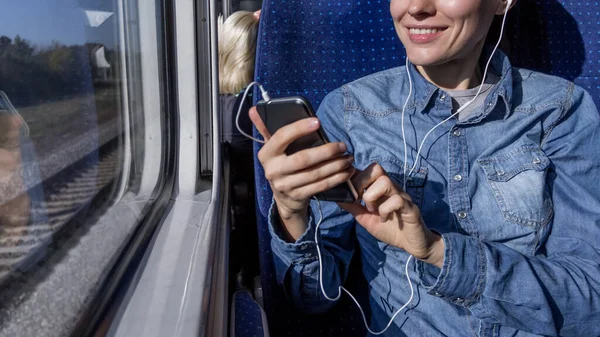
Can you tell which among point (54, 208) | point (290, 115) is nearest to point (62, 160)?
point (54, 208)

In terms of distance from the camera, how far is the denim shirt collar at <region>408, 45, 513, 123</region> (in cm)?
107

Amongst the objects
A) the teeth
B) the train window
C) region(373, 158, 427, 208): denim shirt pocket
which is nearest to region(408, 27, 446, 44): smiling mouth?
the teeth

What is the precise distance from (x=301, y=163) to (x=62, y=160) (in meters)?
0.30

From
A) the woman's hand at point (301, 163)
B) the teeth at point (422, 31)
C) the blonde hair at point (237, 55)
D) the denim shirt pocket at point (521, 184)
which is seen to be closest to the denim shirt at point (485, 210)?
the denim shirt pocket at point (521, 184)

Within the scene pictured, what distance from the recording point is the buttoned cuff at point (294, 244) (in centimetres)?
98

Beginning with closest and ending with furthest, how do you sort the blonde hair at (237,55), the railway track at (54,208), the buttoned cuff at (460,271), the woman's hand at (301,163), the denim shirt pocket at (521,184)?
the railway track at (54,208), the woman's hand at (301,163), the buttoned cuff at (460,271), the denim shirt pocket at (521,184), the blonde hair at (237,55)

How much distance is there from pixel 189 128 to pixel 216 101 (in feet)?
0.30

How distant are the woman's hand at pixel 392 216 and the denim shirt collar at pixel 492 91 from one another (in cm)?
32

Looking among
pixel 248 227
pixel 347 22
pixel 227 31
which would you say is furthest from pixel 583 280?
pixel 227 31

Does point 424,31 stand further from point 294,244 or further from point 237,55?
point 237,55

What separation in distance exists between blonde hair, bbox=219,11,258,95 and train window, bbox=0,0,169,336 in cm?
70

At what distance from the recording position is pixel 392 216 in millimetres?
847

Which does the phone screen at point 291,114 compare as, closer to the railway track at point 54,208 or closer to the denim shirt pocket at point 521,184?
the railway track at point 54,208

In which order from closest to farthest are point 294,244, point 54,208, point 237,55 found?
point 54,208 → point 294,244 → point 237,55
